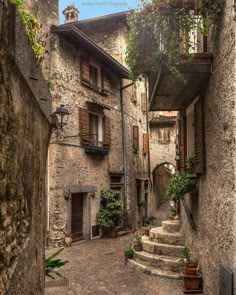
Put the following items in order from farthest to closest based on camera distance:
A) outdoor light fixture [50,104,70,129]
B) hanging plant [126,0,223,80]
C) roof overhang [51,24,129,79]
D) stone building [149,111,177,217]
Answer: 1. stone building [149,111,177,217]
2. roof overhang [51,24,129,79]
3. outdoor light fixture [50,104,70,129]
4. hanging plant [126,0,223,80]

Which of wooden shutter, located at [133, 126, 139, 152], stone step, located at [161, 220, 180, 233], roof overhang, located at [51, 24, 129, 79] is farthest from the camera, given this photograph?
wooden shutter, located at [133, 126, 139, 152]

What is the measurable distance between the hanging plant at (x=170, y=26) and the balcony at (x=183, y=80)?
14 cm

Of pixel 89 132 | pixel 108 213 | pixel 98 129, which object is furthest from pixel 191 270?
pixel 98 129

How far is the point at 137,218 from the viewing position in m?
18.1

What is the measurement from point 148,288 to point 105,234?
23.3 ft

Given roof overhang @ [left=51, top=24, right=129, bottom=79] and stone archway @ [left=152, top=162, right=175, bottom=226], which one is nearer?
roof overhang @ [left=51, top=24, right=129, bottom=79]

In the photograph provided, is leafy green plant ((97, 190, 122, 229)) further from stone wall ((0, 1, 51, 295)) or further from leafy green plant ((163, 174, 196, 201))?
stone wall ((0, 1, 51, 295))

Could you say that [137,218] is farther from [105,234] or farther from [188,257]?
[188,257]

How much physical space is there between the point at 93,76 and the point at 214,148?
33.1 feet

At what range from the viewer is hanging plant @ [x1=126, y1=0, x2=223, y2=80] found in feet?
16.2

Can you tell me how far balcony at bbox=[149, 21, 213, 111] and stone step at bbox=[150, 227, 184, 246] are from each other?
339cm

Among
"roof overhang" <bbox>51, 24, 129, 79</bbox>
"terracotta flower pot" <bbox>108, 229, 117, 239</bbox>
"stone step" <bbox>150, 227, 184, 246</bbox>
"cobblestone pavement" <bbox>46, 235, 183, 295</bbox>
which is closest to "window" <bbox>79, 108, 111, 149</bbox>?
"roof overhang" <bbox>51, 24, 129, 79</bbox>

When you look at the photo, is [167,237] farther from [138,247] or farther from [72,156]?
[72,156]

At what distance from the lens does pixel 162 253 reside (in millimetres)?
8266
